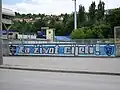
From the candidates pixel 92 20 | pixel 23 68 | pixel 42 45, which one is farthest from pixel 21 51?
pixel 92 20

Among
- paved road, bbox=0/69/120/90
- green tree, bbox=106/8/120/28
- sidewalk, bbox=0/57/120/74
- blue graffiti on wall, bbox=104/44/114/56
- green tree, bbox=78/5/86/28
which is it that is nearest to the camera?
paved road, bbox=0/69/120/90

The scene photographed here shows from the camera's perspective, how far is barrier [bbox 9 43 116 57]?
33031 millimetres

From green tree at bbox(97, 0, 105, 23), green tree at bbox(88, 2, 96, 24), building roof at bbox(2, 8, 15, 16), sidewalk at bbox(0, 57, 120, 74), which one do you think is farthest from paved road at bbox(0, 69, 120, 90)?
green tree at bbox(88, 2, 96, 24)

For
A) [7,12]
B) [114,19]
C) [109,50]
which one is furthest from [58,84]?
[7,12]

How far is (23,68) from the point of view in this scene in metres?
20.9

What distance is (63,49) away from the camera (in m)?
34.0

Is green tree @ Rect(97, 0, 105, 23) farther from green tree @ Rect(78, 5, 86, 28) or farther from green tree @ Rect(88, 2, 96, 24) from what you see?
green tree @ Rect(78, 5, 86, 28)

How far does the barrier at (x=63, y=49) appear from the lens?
33.0 meters

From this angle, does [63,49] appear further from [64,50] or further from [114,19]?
[114,19]

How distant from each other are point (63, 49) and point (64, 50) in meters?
0.15

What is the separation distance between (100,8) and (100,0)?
11.7 ft

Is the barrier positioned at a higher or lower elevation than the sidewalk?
higher

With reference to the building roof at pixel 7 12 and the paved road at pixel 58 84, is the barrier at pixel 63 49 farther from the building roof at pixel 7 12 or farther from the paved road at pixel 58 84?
the building roof at pixel 7 12

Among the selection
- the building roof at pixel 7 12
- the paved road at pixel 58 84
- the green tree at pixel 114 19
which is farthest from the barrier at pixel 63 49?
the building roof at pixel 7 12
